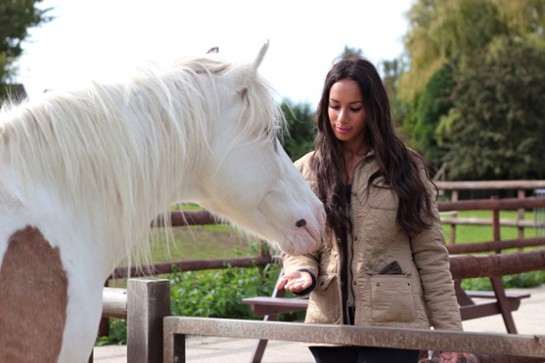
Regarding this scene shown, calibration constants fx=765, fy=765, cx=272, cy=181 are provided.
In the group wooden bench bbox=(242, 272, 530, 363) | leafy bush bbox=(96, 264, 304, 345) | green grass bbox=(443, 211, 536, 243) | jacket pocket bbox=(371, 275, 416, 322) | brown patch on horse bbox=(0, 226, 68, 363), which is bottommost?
green grass bbox=(443, 211, 536, 243)

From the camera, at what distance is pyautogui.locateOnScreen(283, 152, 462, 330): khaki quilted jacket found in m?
2.42

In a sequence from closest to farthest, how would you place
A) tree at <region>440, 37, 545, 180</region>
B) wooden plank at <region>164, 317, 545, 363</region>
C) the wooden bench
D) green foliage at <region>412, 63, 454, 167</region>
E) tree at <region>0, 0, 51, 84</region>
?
wooden plank at <region>164, 317, 545, 363</region> < the wooden bench < tree at <region>0, 0, 51, 84</region> < tree at <region>440, 37, 545, 180</region> < green foliage at <region>412, 63, 454, 167</region>

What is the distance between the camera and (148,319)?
8.55 feet

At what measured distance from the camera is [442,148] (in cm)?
3612

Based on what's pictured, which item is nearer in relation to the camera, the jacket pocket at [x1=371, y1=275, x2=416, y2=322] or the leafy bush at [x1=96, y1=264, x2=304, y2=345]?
the jacket pocket at [x1=371, y1=275, x2=416, y2=322]

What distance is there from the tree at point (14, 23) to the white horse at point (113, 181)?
12890 millimetres

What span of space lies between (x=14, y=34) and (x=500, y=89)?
71.4 feet

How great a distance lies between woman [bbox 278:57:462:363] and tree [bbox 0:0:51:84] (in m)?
12.6

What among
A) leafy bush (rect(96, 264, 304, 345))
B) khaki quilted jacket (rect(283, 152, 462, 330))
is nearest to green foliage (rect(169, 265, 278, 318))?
leafy bush (rect(96, 264, 304, 345))

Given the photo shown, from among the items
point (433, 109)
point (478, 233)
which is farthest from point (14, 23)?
point (433, 109)

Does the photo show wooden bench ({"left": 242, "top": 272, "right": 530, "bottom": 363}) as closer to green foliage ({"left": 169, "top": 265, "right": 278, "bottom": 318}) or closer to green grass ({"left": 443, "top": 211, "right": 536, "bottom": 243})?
green foliage ({"left": 169, "top": 265, "right": 278, "bottom": 318})

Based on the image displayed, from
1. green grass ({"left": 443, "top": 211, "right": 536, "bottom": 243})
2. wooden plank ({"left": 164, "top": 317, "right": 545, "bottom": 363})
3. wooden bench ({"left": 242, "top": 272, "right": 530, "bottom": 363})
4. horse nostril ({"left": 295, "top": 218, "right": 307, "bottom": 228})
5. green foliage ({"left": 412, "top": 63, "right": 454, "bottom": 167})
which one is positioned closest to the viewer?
wooden plank ({"left": 164, "top": 317, "right": 545, "bottom": 363})

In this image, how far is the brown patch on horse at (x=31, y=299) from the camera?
1.72 metres

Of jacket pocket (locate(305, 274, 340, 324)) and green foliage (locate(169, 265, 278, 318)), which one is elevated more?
jacket pocket (locate(305, 274, 340, 324))
